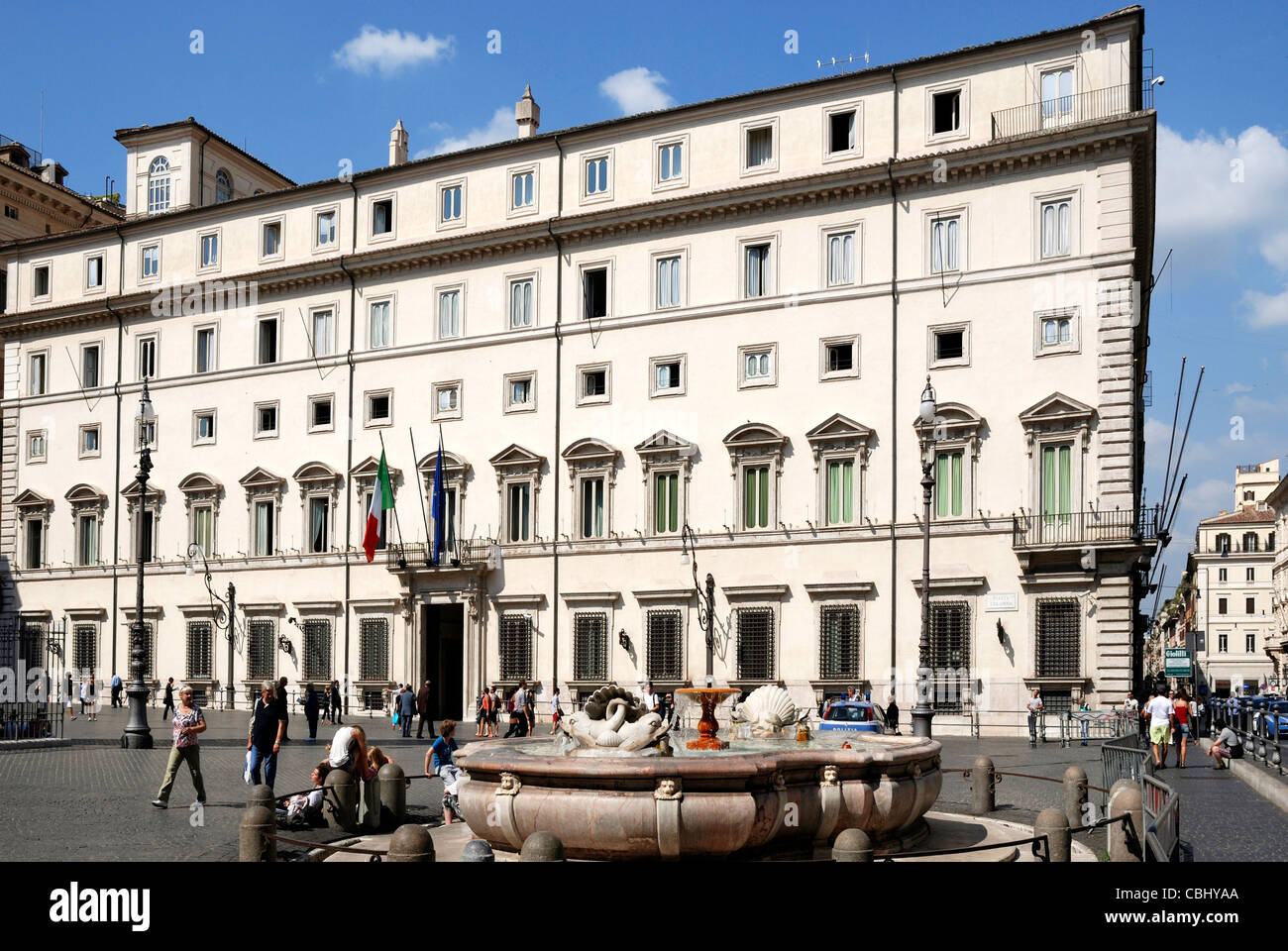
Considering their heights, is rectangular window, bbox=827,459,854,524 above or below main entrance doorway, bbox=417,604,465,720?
above

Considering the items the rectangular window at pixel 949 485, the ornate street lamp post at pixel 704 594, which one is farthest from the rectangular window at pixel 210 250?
the rectangular window at pixel 949 485

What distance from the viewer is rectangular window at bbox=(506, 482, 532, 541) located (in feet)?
137

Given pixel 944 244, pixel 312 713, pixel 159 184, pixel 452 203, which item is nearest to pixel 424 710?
pixel 312 713

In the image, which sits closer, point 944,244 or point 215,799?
point 215,799

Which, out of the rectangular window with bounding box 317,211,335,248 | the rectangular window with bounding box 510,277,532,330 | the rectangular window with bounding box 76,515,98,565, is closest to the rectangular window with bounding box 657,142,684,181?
the rectangular window with bounding box 510,277,532,330

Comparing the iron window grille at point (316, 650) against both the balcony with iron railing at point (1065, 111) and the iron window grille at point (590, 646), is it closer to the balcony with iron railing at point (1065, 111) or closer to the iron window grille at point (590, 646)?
the iron window grille at point (590, 646)

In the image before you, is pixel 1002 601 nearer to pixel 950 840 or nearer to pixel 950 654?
pixel 950 654

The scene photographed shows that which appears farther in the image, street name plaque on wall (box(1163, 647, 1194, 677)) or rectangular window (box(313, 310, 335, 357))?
street name plaque on wall (box(1163, 647, 1194, 677))

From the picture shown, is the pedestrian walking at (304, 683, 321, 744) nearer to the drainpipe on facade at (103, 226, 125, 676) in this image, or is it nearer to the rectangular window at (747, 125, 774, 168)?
the drainpipe on facade at (103, 226, 125, 676)

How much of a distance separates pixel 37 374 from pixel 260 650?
1597cm

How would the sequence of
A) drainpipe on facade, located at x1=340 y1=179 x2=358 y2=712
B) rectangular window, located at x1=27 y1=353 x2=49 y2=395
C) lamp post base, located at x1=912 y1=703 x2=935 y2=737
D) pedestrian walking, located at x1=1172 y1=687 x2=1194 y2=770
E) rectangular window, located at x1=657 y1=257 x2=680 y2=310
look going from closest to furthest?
pedestrian walking, located at x1=1172 y1=687 x2=1194 y2=770 → lamp post base, located at x1=912 y1=703 x2=935 y2=737 → rectangular window, located at x1=657 y1=257 x2=680 y2=310 → drainpipe on facade, located at x1=340 y1=179 x2=358 y2=712 → rectangular window, located at x1=27 y1=353 x2=49 y2=395

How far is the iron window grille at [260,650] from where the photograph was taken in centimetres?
4581

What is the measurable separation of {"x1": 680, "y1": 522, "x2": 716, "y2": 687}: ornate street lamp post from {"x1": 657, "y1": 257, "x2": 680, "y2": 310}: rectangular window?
6.64 metres

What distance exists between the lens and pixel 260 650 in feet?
151
